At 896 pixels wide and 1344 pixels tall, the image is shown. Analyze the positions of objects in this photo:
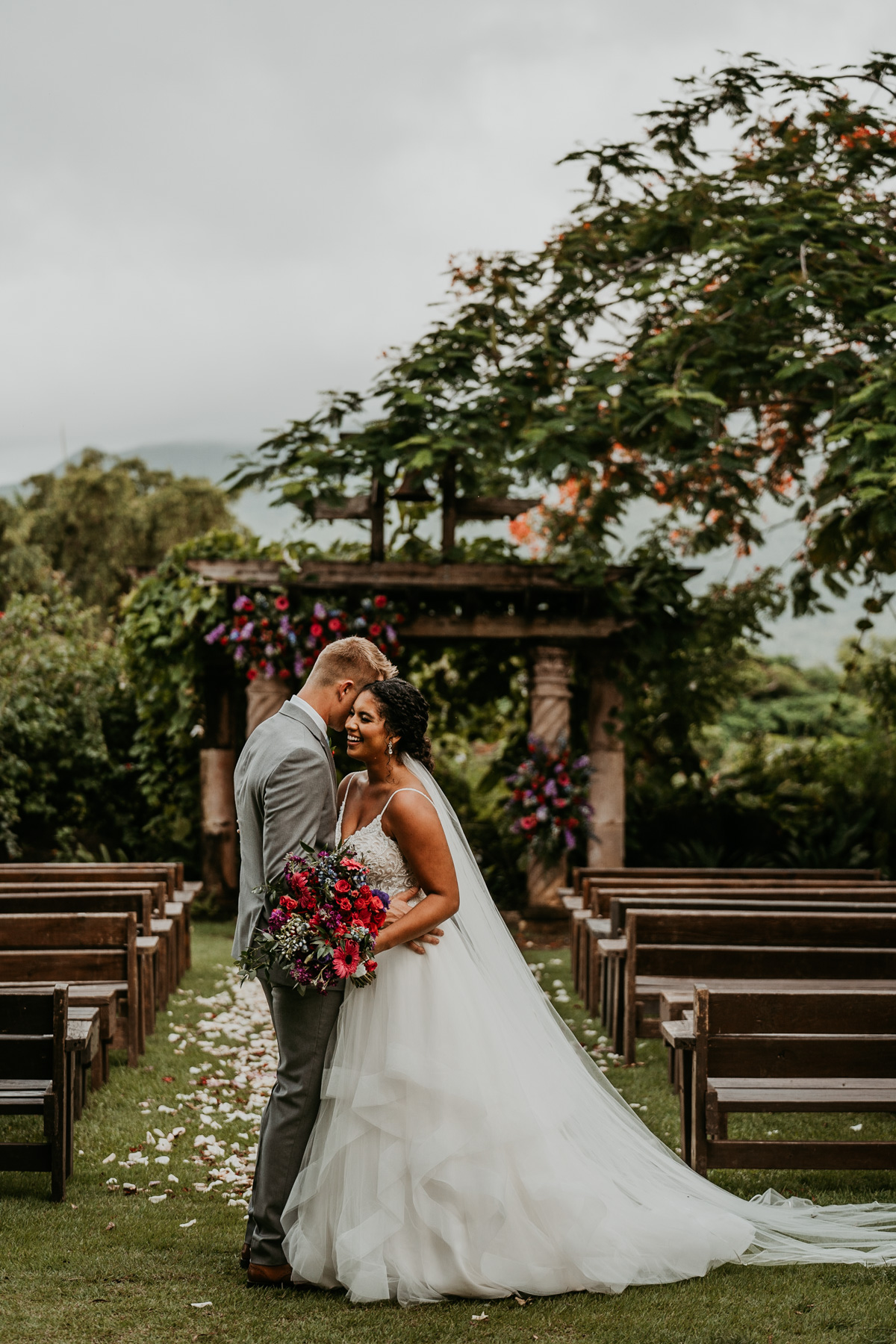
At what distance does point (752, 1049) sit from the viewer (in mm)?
4355

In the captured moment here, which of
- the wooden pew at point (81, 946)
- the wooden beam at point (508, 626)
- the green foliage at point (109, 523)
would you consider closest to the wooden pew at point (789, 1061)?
the wooden pew at point (81, 946)

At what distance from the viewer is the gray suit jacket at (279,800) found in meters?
3.74

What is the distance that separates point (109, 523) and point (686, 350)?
15.8 meters

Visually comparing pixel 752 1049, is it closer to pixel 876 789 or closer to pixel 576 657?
pixel 576 657

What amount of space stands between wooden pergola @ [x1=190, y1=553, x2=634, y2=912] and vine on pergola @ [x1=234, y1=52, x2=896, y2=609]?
1.49 feet

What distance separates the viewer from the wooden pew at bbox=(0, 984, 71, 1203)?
4480 mm

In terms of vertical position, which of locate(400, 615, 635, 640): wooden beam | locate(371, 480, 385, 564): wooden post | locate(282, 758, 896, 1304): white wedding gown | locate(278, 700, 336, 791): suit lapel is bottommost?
locate(282, 758, 896, 1304): white wedding gown

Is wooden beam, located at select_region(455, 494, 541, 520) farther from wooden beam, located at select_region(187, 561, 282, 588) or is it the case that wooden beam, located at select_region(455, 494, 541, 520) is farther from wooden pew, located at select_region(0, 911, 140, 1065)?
wooden pew, located at select_region(0, 911, 140, 1065)

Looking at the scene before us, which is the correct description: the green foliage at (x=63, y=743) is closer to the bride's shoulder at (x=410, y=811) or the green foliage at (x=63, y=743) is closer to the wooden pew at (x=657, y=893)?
the wooden pew at (x=657, y=893)

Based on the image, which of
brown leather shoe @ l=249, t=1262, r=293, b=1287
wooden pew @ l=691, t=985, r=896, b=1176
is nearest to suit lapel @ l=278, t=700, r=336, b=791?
brown leather shoe @ l=249, t=1262, r=293, b=1287

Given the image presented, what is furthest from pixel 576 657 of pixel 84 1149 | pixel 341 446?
pixel 84 1149

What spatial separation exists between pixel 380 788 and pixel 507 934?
758mm

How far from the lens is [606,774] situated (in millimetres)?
11727

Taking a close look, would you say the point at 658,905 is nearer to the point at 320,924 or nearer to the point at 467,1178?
the point at 467,1178
